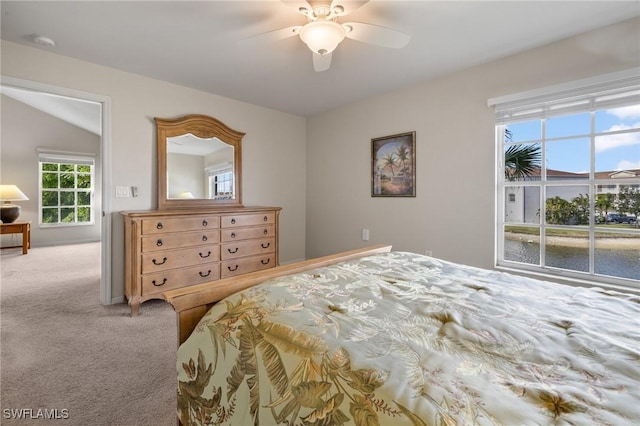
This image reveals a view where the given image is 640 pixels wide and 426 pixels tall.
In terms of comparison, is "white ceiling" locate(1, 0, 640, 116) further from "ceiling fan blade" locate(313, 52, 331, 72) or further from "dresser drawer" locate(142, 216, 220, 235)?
"dresser drawer" locate(142, 216, 220, 235)

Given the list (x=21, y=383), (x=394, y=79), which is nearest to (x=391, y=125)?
(x=394, y=79)

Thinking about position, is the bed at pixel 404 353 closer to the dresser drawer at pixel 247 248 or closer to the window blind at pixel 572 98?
the window blind at pixel 572 98

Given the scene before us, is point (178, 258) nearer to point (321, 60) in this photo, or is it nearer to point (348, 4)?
point (321, 60)

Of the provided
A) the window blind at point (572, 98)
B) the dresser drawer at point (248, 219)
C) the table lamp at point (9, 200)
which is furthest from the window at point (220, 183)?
the table lamp at point (9, 200)

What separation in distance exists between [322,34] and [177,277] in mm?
2484

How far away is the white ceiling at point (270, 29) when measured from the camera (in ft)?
6.47

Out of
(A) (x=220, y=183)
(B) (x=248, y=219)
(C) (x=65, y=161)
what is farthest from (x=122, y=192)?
(C) (x=65, y=161)

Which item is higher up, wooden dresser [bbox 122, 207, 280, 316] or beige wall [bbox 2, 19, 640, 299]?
beige wall [bbox 2, 19, 640, 299]

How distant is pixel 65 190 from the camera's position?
21.7ft

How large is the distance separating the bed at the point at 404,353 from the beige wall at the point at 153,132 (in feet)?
8.13

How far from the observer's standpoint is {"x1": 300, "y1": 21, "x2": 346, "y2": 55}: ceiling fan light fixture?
5.64ft

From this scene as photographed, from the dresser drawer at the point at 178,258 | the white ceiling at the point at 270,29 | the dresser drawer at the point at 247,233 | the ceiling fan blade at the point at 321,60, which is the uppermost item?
the white ceiling at the point at 270,29

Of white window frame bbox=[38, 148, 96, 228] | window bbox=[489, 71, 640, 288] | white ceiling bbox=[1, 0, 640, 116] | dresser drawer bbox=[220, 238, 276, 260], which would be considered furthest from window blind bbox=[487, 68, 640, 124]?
white window frame bbox=[38, 148, 96, 228]

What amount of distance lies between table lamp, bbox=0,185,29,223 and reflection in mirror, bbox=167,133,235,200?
179 inches
